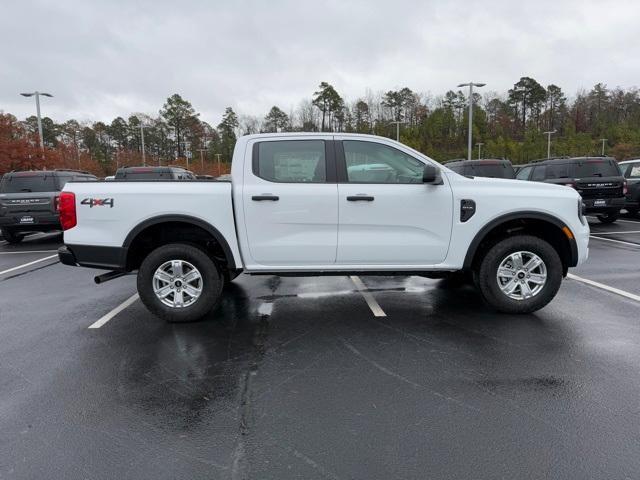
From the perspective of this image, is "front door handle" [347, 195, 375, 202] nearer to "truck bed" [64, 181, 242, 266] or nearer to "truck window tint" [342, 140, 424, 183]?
"truck window tint" [342, 140, 424, 183]

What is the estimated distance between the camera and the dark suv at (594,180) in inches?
488

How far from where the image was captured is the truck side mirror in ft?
15.8

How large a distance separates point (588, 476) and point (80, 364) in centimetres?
394

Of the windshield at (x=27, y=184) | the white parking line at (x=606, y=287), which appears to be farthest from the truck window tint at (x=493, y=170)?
the windshield at (x=27, y=184)

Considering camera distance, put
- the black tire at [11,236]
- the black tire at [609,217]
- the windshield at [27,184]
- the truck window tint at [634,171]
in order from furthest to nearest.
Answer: the truck window tint at [634,171] < the black tire at [609,217] < the black tire at [11,236] < the windshield at [27,184]

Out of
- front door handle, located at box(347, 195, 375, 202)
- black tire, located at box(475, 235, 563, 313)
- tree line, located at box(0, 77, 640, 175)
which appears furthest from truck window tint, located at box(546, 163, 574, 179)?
tree line, located at box(0, 77, 640, 175)

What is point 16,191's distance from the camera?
38.1 ft

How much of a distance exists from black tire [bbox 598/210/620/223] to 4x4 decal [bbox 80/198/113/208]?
1300 centimetres

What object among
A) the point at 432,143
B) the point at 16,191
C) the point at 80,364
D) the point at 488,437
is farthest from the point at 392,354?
the point at 432,143

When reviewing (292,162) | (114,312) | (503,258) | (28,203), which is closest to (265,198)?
(292,162)

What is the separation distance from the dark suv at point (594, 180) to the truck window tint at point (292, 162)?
9661 millimetres

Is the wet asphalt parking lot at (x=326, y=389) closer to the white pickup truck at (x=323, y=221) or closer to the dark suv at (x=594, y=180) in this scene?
the white pickup truck at (x=323, y=221)

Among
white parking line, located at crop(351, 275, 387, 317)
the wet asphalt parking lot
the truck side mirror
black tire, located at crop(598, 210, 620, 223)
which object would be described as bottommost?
the wet asphalt parking lot

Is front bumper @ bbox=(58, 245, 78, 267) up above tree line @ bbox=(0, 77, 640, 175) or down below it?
below
